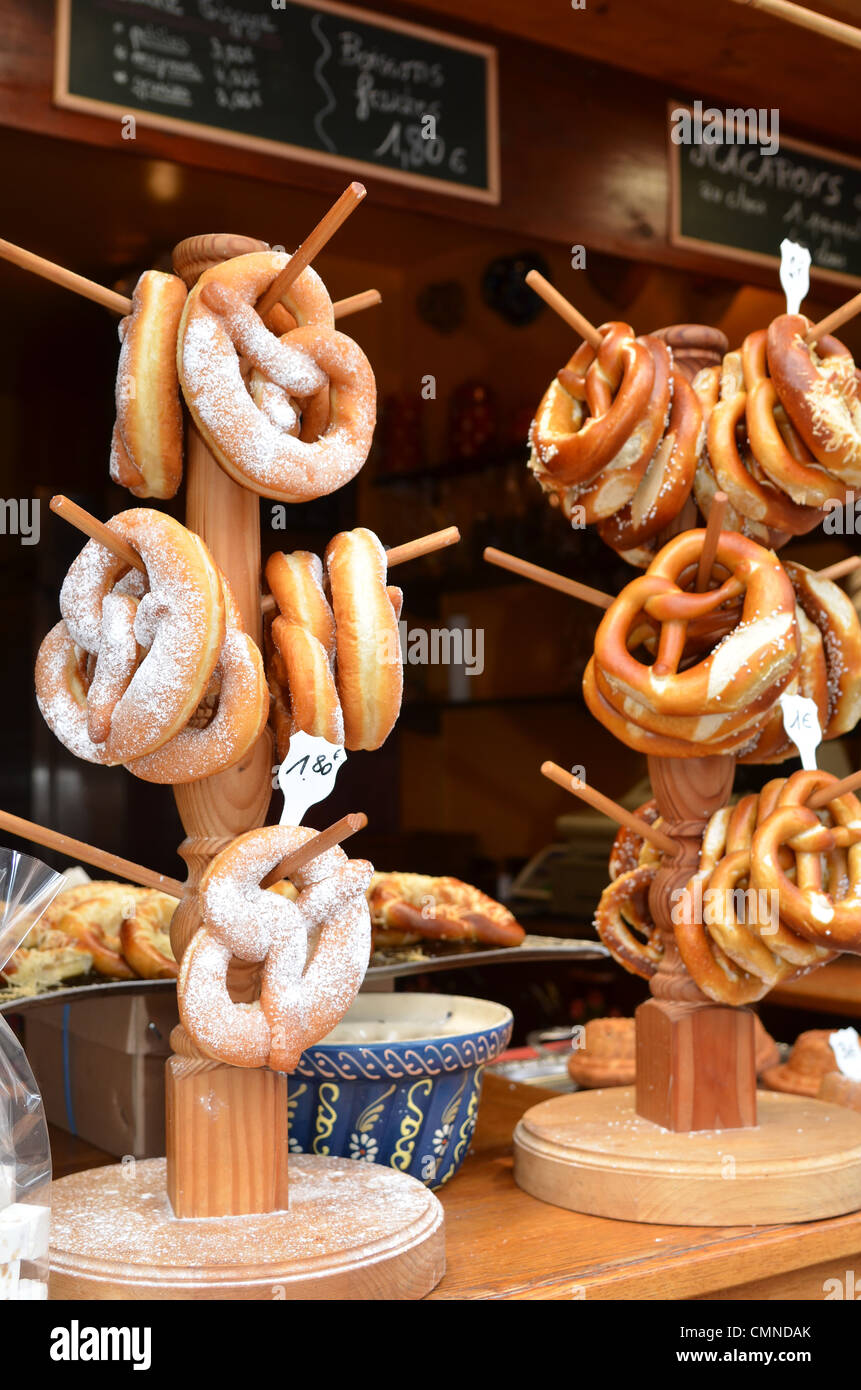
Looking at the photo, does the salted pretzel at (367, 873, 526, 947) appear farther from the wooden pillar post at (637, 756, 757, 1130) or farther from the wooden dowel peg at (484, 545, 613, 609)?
the wooden dowel peg at (484, 545, 613, 609)

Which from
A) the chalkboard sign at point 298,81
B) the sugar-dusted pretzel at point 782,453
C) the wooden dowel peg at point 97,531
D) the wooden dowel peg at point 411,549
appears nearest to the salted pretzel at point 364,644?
the wooden dowel peg at point 411,549

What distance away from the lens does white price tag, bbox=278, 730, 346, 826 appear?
1042 mm

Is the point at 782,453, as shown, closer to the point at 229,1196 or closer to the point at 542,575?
the point at 542,575

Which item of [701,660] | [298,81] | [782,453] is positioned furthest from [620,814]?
[298,81]

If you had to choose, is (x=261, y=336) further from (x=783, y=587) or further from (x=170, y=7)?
(x=170, y=7)

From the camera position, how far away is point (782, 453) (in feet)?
4.38

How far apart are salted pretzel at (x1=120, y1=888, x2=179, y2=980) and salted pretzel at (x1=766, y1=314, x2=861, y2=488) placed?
815 millimetres

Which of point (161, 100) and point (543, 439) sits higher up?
point (161, 100)

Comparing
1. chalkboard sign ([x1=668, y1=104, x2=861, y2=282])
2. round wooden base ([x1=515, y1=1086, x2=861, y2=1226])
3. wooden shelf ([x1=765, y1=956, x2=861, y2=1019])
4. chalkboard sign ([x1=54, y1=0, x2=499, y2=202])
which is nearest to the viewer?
round wooden base ([x1=515, y1=1086, x2=861, y2=1226])

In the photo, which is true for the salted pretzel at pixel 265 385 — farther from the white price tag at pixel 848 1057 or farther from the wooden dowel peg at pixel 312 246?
the white price tag at pixel 848 1057

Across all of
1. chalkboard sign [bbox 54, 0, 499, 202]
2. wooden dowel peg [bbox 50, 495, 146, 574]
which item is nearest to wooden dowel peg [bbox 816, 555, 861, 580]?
wooden dowel peg [bbox 50, 495, 146, 574]

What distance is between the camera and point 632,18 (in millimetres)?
2252
